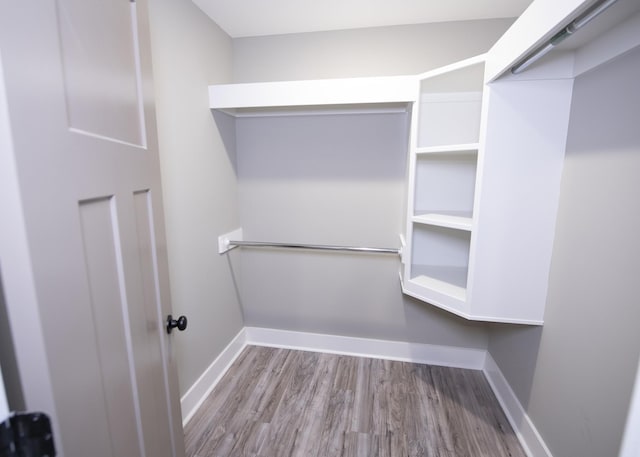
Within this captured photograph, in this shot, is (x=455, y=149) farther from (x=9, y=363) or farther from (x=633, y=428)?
(x=9, y=363)

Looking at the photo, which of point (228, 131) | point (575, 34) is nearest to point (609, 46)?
point (575, 34)

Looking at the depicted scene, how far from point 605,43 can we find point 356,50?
129 cm

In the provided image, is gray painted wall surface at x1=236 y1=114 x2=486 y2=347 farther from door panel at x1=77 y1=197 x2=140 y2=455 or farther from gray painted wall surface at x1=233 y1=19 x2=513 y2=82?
door panel at x1=77 y1=197 x2=140 y2=455

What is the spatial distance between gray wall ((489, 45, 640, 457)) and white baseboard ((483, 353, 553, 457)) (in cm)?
6

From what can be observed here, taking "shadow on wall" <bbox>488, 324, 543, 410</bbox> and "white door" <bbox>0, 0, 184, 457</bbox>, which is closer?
"white door" <bbox>0, 0, 184, 457</bbox>

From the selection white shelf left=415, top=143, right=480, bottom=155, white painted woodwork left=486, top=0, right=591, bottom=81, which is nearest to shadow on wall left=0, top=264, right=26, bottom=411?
white painted woodwork left=486, top=0, right=591, bottom=81

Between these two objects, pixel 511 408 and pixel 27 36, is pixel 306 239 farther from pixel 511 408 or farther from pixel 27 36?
pixel 27 36

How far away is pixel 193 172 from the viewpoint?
165cm

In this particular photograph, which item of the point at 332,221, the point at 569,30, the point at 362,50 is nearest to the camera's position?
the point at 569,30

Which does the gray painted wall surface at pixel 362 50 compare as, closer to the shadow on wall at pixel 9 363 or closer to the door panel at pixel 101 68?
the door panel at pixel 101 68

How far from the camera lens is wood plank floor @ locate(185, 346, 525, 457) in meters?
1.49

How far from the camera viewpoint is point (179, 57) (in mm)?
1497

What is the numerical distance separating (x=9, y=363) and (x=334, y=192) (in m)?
1.80

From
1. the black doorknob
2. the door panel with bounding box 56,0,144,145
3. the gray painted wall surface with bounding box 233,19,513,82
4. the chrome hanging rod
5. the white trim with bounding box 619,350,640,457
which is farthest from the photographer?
the gray painted wall surface with bounding box 233,19,513,82
